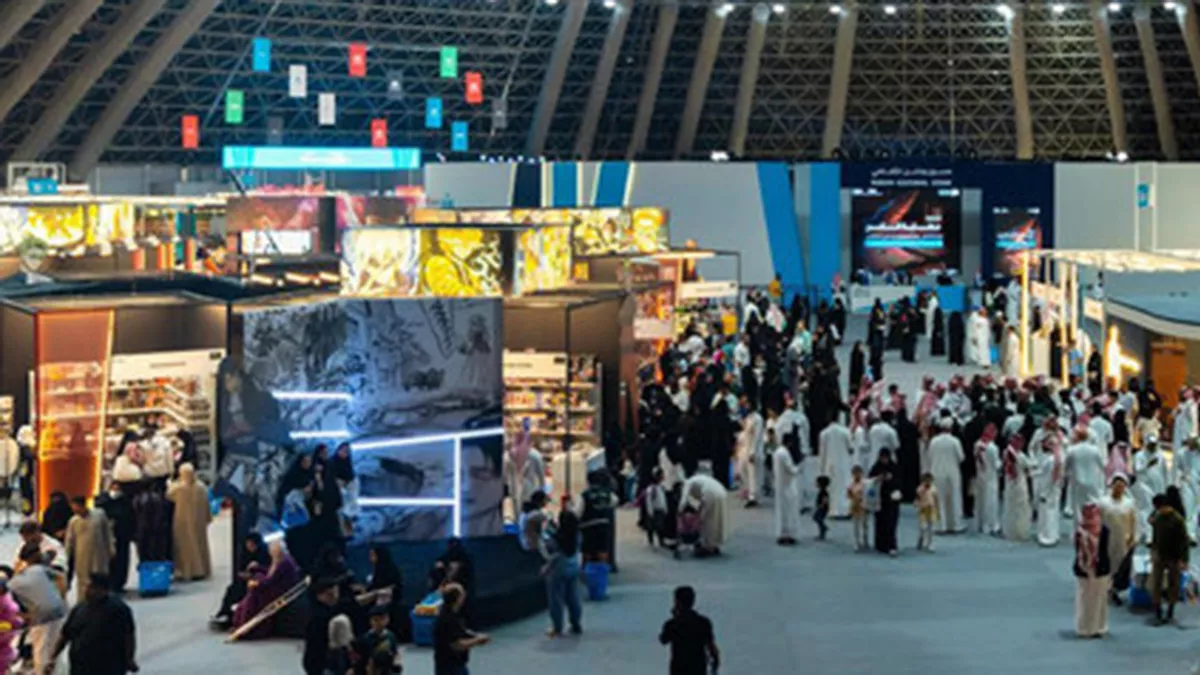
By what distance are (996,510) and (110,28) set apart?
1219 inches

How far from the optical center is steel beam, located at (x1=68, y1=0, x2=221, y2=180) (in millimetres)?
45250

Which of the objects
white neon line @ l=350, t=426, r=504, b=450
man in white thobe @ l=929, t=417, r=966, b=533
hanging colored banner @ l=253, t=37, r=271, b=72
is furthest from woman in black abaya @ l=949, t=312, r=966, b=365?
hanging colored banner @ l=253, t=37, r=271, b=72

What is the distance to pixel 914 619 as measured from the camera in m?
14.7

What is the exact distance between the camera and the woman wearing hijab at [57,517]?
15.1 m

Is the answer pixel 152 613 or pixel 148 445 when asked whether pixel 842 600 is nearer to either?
pixel 152 613

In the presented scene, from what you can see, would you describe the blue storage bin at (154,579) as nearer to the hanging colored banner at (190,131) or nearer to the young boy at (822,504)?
the young boy at (822,504)

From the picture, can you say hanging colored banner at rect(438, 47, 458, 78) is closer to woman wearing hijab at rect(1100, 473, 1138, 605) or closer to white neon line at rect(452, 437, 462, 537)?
white neon line at rect(452, 437, 462, 537)

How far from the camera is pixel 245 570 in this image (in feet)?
47.2

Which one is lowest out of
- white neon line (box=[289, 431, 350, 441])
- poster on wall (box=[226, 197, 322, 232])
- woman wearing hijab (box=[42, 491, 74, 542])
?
woman wearing hijab (box=[42, 491, 74, 542])

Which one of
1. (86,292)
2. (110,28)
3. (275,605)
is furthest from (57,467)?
(110,28)

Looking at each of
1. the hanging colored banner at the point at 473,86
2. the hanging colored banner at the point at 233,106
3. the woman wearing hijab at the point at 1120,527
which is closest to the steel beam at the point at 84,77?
the hanging colored banner at the point at 233,106

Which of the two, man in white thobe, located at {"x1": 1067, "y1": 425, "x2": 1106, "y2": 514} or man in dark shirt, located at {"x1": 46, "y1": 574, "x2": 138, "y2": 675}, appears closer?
man in dark shirt, located at {"x1": 46, "y1": 574, "x2": 138, "y2": 675}

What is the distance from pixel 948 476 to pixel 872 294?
70.8 feet

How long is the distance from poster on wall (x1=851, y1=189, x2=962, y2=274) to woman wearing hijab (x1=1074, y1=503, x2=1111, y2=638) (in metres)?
28.4
